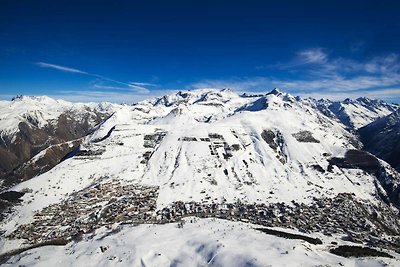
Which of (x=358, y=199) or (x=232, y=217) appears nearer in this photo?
(x=232, y=217)

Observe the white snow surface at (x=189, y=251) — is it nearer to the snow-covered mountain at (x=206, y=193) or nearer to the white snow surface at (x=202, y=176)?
the snow-covered mountain at (x=206, y=193)

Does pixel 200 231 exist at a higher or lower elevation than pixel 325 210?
higher

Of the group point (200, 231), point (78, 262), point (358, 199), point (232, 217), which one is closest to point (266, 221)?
point (232, 217)

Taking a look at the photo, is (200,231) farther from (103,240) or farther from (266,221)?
(266,221)

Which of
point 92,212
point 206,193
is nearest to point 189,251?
point 92,212

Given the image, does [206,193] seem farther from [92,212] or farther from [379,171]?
[379,171]

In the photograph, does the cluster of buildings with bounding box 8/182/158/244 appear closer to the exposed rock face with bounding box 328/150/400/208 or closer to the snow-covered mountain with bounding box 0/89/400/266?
the snow-covered mountain with bounding box 0/89/400/266

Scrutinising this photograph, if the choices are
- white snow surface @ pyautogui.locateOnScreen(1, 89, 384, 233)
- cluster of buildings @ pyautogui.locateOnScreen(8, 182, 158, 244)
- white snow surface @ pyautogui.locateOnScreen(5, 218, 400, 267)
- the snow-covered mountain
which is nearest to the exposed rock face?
the snow-covered mountain

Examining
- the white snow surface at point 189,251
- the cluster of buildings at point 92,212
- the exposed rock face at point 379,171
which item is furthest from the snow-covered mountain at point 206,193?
the white snow surface at point 189,251
